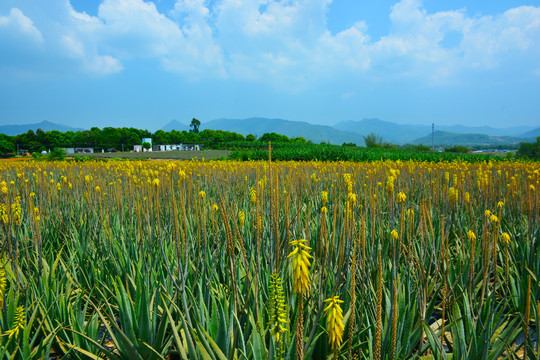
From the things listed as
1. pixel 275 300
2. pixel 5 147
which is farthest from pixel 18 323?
pixel 5 147

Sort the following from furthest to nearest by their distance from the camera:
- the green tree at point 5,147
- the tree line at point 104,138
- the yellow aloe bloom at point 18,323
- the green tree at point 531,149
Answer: the tree line at point 104,138, the green tree at point 5,147, the green tree at point 531,149, the yellow aloe bloom at point 18,323

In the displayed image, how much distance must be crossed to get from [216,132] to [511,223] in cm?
13060

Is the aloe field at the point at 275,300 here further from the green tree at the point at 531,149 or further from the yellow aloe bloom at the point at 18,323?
the green tree at the point at 531,149

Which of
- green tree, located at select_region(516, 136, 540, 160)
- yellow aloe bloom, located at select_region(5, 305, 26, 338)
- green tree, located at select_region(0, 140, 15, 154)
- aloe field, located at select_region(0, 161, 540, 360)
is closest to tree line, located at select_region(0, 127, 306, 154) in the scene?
green tree, located at select_region(0, 140, 15, 154)

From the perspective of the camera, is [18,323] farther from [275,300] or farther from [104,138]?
[104,138]

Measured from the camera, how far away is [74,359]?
88.8 inches

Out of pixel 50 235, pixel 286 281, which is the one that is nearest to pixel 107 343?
pixel 286 281

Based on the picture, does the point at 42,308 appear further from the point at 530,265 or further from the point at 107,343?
the point at 530,265

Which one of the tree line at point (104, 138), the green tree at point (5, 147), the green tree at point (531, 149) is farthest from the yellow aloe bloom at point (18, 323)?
the green tree at point (5, 147)

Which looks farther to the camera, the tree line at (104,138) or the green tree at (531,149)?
the tree line at (104,138)

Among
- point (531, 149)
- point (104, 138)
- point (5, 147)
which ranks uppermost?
point (104, 138)

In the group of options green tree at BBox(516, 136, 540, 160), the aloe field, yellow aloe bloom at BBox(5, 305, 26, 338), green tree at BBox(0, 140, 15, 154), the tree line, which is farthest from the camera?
the tree line

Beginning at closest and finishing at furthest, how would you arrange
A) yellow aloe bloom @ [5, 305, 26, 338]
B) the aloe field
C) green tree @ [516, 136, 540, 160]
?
the aloe field
yellow aloe bloom @ [5, 305, 26, 338]
green tree @ [516, 136, 540, 160]

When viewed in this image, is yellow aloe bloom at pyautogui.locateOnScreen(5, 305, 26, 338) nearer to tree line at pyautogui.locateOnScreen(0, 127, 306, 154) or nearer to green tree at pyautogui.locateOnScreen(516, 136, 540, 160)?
green tree at pyautogui.locateOnScreen(516, 136, 540, 160)
